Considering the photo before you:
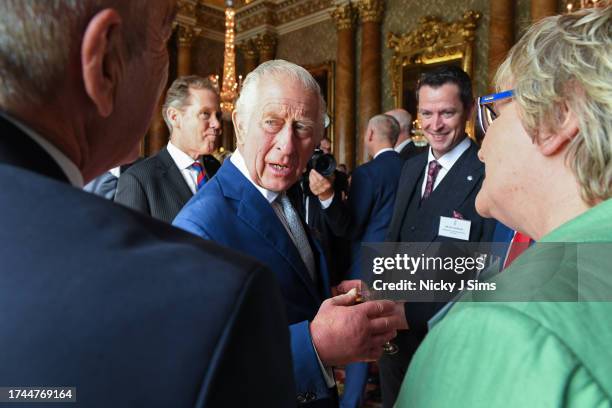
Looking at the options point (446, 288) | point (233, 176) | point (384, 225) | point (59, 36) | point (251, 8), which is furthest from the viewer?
point (251, 8)

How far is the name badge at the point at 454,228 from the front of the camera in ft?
7.70

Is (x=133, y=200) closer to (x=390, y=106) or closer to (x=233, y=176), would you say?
(x=233, y=176)

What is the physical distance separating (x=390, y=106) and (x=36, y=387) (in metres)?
9.96

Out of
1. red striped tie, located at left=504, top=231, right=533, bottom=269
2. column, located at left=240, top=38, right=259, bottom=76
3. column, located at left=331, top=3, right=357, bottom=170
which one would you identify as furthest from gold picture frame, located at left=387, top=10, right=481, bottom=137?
red striped tie, located at left=504, top=231, right=533, bottom=269

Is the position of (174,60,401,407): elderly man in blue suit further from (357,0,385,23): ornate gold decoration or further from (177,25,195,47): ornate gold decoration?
(177,25,195,47): ornate gold decoration

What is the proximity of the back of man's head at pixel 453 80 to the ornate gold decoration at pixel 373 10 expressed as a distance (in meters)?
7.60

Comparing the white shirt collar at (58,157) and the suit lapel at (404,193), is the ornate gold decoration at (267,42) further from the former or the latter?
the white shirt collar at (58,157)

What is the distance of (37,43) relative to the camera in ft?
1.69

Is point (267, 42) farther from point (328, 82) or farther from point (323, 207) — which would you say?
point (323, 207)

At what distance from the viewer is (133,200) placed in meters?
2.53

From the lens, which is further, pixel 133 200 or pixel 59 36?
pixel 133 200

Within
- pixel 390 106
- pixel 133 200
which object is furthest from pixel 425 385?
pixel 390 106

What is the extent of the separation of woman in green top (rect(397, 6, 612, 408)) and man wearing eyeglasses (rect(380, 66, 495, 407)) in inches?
48.3

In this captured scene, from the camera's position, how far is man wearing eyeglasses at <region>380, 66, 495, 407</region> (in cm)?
236
